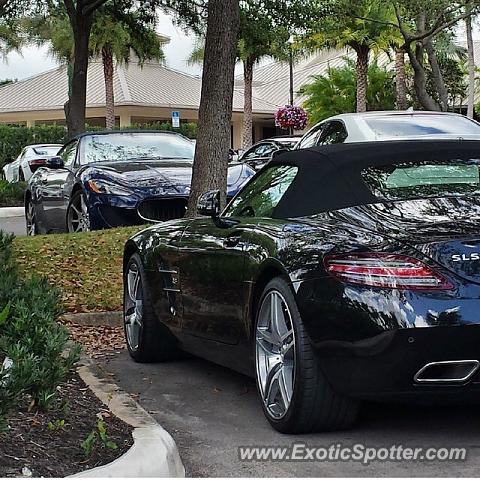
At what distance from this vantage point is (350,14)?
25031mm

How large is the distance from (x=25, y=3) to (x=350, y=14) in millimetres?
7745

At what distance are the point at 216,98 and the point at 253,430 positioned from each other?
6.76m

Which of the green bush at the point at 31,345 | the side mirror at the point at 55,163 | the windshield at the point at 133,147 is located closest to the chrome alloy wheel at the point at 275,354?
the green bush at the point at 31,345

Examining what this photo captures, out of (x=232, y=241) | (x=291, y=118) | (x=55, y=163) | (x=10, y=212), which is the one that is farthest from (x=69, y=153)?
(x=291, y=118)

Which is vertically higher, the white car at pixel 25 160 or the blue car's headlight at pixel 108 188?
the blue car's headlight at pixel 108 188

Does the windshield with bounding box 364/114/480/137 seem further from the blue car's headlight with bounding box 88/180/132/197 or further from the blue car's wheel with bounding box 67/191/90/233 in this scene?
the blue car's wheel with bounding box 67/191/90/233

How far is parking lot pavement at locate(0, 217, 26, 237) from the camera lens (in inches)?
766

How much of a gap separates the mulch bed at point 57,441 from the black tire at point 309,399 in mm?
836

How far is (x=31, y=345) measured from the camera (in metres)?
4.92

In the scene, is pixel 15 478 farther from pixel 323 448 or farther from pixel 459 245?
pixel 459 245

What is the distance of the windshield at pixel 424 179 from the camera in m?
5.75

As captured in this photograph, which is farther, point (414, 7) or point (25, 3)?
point (25, 3)

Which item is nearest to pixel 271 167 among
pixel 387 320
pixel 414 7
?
pixel 387 320

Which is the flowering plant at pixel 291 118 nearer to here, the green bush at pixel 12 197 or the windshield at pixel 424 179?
the green bush at pixel 12 197
